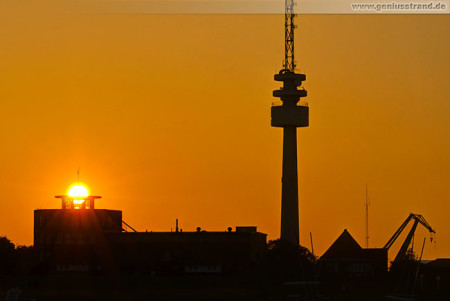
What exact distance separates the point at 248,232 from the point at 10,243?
120 feet

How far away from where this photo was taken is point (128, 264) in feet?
527

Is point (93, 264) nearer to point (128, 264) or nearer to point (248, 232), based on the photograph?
point (128, 264)

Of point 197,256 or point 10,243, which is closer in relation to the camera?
point 197,256

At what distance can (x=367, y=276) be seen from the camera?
18588cm

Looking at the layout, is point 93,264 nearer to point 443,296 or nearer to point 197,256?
point 197,256

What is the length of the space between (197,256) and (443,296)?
3200 centimetres

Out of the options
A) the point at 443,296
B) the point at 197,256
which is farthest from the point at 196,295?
the point at 443,296

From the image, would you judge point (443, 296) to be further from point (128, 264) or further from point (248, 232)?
point (128, 264)

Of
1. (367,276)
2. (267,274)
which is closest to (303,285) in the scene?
(267,274)

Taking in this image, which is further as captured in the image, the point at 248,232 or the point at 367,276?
the point at 367,276

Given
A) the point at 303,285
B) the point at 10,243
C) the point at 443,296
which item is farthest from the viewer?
the point at 10,243

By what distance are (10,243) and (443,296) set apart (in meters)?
54.8

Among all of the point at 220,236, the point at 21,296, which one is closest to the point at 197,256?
the point at 220,236

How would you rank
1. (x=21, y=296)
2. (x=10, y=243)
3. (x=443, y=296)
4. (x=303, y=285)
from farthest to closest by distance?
(x=10, y=243) < (x=443, y=296) < (x=303, y=285) < (x=21, y=296)
